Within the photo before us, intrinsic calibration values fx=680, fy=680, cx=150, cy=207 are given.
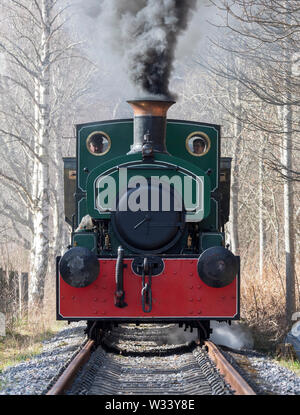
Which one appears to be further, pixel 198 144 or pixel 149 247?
pixel 198 144

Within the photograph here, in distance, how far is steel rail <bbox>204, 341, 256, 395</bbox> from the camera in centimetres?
521

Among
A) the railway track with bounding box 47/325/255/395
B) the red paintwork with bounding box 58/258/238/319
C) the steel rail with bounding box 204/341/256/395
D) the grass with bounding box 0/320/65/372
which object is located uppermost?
the red paintwork with bounding box 58/258/238/319

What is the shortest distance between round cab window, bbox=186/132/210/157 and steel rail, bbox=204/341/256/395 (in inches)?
96.5

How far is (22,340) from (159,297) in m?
3.24

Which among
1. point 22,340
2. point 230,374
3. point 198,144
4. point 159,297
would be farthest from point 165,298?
point 22,340

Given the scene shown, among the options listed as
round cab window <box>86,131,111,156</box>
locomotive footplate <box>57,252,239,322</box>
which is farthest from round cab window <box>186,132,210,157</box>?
locomotive footplate <box>57,252,239,322</box>

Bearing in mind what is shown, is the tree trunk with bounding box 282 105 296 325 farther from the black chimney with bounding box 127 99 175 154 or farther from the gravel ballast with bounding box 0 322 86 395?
the gravel ballast with bounding box 0 322 86 395

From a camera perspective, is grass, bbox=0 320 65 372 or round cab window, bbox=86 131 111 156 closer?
grass, bbox=0 320 65 372

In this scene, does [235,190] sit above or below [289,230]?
above

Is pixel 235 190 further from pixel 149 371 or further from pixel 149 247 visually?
pixel 149 371

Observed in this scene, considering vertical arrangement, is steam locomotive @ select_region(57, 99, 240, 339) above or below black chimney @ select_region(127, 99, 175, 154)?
below

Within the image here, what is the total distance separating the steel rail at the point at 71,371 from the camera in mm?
5185

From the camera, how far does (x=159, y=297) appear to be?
7.25 meters
